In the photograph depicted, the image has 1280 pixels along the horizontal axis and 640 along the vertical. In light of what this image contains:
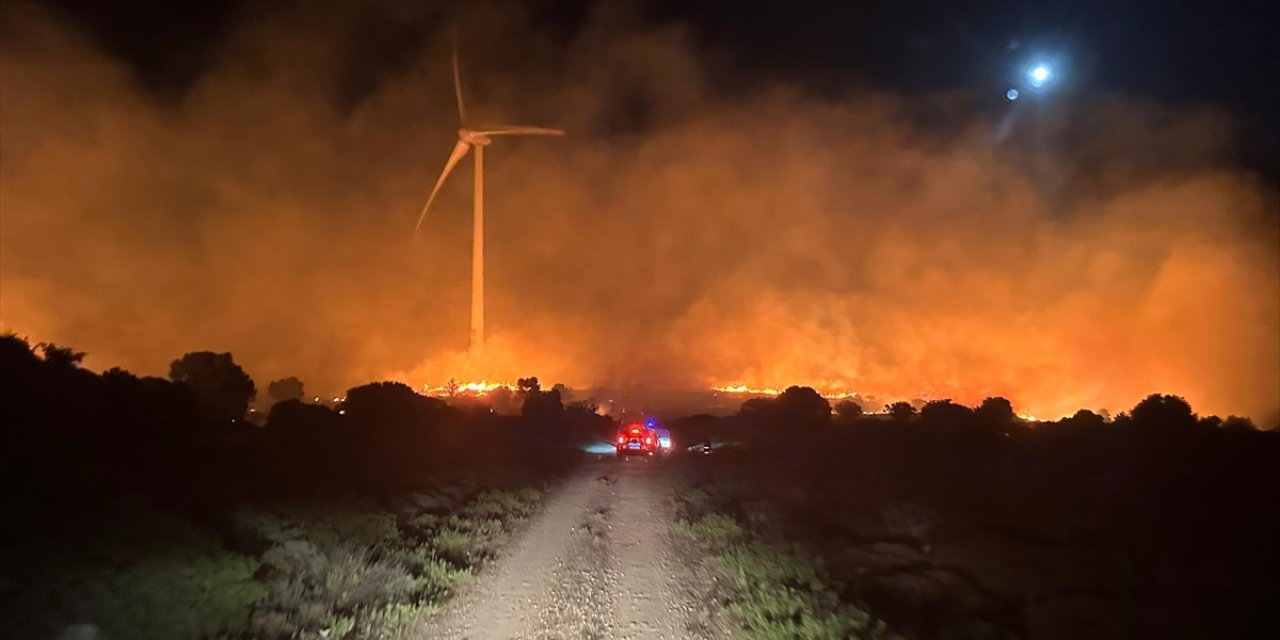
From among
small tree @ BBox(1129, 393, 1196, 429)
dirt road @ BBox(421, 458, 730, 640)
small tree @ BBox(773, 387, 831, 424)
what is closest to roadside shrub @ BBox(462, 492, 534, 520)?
dirt road @ BBox(421, 458, 730, 640)

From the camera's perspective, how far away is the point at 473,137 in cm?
6450

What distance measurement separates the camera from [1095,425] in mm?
47656

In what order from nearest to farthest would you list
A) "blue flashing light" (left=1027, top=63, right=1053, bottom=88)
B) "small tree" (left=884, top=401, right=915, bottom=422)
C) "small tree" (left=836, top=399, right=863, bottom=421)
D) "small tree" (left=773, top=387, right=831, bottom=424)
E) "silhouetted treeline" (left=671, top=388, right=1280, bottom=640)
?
"silhouetted treeline" (left=671, top=388, right=1280, bottom=640)
"blue flashing light" (left=1027, top=63, right=1053, bottom=88)
"small tree" (left=884, top=401, right=915, bottom=422)
"small tree" (left=773, top=387, right=831, bottom=424)
"small tree" (left=836, top=399, right=863, bottom=421)

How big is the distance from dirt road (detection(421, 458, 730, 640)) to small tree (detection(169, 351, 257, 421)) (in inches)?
1797

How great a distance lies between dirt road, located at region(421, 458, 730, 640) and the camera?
37.4 ft

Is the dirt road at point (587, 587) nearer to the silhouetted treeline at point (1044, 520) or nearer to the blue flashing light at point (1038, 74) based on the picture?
the silhouetted treeline at point (1044, 520)

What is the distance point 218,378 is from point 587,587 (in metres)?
54.6

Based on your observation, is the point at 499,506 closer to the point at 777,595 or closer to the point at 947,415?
the point at 777,595

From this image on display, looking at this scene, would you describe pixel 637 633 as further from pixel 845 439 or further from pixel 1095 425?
pixel 1095 425

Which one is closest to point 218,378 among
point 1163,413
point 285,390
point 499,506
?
point 285,390

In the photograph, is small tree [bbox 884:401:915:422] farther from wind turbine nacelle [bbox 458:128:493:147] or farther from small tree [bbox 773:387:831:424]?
wind turbine nacelle [bbox 458:128:493:147]

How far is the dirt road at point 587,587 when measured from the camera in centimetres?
1141

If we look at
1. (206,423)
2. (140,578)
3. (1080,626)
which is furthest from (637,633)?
(206,423)

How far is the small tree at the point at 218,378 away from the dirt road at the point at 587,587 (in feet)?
150
